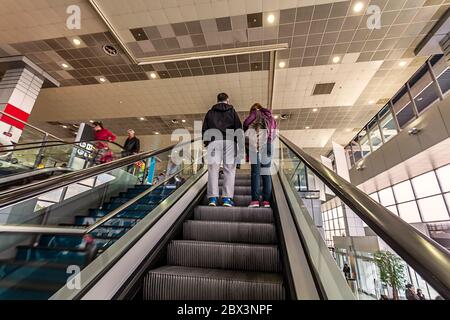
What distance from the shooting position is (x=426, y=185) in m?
7.52

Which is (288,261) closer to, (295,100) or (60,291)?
(60,291)

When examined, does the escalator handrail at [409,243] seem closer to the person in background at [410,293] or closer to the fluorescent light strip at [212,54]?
the person in background at [410,293]

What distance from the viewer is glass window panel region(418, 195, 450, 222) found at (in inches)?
256

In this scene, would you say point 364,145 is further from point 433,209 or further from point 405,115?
point 433,209

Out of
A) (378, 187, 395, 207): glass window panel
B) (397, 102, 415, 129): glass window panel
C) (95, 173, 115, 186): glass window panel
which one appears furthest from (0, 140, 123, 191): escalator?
(378, 187, 395, 207): glass window panel

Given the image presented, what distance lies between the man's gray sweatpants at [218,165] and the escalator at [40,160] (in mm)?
2899

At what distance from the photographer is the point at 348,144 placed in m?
13.2

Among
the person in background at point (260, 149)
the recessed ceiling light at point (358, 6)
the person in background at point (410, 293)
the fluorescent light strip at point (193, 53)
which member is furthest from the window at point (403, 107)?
the person in background at point (410, 293)

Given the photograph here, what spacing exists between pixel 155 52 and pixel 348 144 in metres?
12.0

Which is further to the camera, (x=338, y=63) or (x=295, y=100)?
(x=295, y=100)

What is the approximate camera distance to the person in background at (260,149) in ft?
9.63

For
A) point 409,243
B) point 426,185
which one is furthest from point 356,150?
point 409,243

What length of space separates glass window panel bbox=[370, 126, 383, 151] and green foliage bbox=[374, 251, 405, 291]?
10.7 meters
